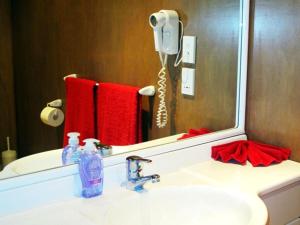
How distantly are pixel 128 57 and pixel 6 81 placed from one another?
0.59 meters

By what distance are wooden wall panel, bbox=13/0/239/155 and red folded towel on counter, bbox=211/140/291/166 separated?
14 centimetres

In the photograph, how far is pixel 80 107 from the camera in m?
1.54

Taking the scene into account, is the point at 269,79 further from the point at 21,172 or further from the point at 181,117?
the point at 21,172

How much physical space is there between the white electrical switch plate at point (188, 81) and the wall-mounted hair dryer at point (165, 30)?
0.32ft

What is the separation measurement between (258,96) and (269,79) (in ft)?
0.29

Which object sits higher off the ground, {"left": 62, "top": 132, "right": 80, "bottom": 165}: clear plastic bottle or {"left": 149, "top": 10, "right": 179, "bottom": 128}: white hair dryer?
{"left": 149, "top": 10, "right": 179, "bottom": 128}: white hair dryer

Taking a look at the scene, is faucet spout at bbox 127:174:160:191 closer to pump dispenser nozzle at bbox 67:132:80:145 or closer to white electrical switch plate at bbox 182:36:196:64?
pump dispenser nozzle at bbox 67:132:80:145

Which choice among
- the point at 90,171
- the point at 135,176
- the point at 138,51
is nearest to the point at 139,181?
the point at 135,176

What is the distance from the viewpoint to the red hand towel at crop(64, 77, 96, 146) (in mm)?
1438

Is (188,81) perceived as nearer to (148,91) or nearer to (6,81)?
(148,91)

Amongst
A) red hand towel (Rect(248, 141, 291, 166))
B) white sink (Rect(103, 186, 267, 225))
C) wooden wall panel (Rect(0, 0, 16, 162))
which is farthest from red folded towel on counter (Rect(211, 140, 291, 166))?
wooden wall panel (Rect(0, 0, 16, 162))

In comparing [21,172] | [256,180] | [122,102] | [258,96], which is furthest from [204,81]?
[21,172]

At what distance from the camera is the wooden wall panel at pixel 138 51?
141cm

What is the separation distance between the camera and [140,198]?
1247 mm
